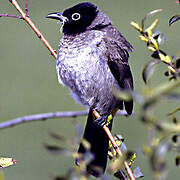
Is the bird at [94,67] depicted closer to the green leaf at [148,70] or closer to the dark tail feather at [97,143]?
the dark tail feather at [97,143]

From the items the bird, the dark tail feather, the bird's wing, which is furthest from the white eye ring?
the dark tail feather

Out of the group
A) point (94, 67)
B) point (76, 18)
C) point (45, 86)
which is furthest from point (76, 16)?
point (45, 86)

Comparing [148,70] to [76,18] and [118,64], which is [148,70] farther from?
[76,18]

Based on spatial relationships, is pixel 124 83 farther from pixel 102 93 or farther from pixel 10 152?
pixel 10 152

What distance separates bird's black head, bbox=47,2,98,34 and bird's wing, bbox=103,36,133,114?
274mm

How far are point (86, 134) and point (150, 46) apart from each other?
72.8 inches

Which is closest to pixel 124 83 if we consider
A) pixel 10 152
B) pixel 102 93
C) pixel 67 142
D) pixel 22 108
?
pixel 102 93

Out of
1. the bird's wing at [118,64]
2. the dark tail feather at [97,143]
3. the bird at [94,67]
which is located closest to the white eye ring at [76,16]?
the bird at [94,67]

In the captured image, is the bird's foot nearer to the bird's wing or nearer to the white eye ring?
the bird's wing

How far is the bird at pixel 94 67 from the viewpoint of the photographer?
297 centimetres

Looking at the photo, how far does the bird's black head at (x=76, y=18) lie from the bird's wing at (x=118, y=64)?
Answer: 0.27 metres

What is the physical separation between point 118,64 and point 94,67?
0.57 ft

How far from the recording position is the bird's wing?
3.03m

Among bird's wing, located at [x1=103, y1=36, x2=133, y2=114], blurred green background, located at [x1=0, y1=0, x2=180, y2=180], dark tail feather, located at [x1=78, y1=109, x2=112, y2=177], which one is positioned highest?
bird's wing, located at [x1=103, y1=36, x2=133, y2=114]
